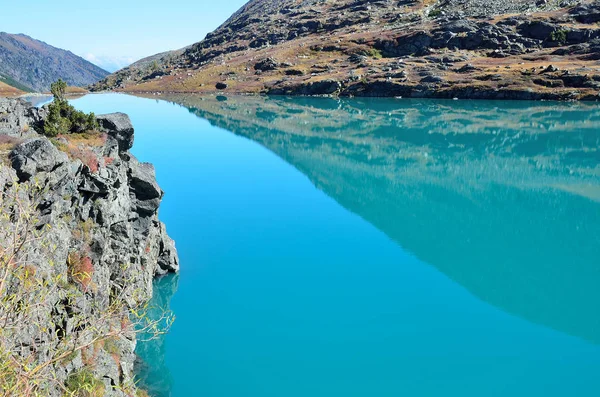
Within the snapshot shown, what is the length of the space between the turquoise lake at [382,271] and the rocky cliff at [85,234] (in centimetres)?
342

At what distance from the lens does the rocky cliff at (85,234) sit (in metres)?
12.7

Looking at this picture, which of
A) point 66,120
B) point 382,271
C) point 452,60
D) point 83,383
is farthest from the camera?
point 452,60

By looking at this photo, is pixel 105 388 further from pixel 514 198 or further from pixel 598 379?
pixel 514 198

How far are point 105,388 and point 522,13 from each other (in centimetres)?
20020

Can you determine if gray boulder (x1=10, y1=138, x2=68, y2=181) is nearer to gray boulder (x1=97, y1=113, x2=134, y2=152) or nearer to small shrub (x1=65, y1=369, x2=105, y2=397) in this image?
small shrub (x1=65, y1=369, x2=105, y2=397)

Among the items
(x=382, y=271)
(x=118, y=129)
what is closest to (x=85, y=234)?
(x=118, y=129)

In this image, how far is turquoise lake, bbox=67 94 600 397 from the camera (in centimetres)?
2053

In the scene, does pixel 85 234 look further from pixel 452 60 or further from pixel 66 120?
pixel 452 60

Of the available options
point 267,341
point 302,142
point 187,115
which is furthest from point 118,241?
point 187,115

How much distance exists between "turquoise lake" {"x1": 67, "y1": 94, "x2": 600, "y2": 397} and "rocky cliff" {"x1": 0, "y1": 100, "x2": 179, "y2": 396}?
3.42 m

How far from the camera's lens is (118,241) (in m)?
22.3

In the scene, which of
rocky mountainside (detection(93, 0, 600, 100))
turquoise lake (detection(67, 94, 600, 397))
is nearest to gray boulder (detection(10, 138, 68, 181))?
turquoise lake (detection(67, 94, 600, 397))

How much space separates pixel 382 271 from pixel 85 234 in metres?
19.7

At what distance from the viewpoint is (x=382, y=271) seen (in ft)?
103
